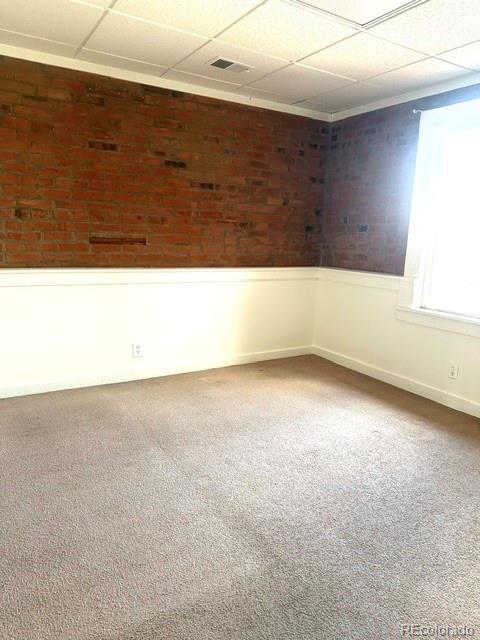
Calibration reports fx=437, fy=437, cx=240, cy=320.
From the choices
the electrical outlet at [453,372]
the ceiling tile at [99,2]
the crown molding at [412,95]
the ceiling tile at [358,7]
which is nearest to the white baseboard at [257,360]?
the electrical outlet at [453,372]

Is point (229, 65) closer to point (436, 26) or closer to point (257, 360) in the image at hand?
point (436, 26)

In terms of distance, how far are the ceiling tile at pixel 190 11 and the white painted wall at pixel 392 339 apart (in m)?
2.42

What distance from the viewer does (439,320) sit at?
3.52 metres

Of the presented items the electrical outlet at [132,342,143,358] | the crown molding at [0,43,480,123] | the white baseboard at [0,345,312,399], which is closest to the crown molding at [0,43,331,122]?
the crown molding at [0,43,480,123]

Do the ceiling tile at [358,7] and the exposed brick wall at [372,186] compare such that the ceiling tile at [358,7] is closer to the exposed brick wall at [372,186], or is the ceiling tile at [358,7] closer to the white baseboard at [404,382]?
the exposed brick wall at [372,186]

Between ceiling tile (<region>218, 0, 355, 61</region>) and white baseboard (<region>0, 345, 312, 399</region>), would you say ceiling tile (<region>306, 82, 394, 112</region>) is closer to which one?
ceiling tile (<region>218, 0, 355, 61</region>)

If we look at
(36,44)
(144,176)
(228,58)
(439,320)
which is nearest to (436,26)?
(228,58)

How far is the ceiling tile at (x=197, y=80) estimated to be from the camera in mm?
3434

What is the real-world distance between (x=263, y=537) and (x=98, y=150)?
9.78 ft

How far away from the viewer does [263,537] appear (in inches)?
75.5

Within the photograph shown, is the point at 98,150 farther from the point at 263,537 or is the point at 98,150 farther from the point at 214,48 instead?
the point at 263,537

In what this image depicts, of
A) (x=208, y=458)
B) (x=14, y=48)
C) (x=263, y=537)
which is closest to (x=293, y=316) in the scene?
(x=208, y=458)

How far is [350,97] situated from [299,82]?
61 cm

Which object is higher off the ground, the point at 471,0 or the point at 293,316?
the point at 471,0
